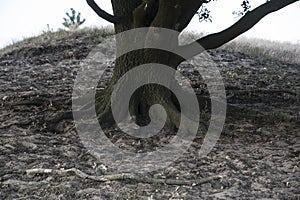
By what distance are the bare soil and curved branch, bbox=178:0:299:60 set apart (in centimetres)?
100

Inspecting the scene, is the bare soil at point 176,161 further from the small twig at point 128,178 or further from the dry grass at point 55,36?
the dry grass at point 55,36

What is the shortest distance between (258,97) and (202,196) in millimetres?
4300

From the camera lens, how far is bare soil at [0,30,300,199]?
3.95 m

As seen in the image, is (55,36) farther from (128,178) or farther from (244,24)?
(128,178)

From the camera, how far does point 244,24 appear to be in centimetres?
590

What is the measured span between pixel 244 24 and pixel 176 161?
2.22 metres

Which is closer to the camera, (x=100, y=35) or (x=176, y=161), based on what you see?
(x=176, y=161)

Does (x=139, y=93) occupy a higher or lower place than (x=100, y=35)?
lower

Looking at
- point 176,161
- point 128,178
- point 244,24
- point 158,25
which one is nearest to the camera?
point 128,178

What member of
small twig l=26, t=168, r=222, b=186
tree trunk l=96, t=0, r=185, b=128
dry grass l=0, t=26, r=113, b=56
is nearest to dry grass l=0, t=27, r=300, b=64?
dry grass l=0, t=26, r=113, b=56

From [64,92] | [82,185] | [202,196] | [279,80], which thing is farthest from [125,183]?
[279,80]

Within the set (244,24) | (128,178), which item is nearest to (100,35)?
(244,24)

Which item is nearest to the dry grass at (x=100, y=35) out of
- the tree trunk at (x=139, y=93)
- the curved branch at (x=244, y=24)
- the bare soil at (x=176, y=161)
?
the bare soil at (x=176, y=161)

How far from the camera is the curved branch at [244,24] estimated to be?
5.81 metres
